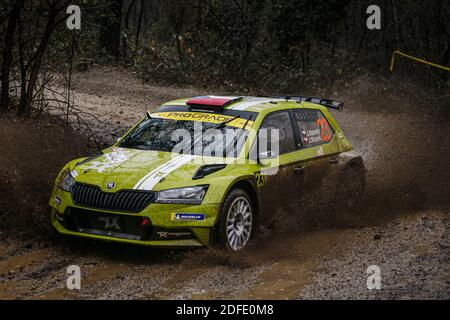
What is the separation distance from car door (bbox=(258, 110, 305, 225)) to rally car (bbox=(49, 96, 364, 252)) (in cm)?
1

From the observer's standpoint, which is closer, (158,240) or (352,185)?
(158,240)

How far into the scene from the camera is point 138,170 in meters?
7.53

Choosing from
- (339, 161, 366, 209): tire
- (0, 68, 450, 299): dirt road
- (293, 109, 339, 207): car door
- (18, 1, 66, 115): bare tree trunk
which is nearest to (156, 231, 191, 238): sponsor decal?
(0, 68, 450, 299): dirt road

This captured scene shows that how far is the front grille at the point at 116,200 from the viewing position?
7180mm

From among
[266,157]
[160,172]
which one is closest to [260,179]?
[266,157]

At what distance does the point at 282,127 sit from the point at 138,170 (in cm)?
222

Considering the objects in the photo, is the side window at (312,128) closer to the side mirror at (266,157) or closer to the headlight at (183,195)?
the side mirror at (266,157)

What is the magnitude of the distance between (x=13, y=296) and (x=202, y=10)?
1863 centimetres

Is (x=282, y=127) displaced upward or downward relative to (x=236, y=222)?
upward

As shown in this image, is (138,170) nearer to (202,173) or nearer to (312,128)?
(202,173)

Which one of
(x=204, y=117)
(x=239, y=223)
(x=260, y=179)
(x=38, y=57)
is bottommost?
(x=239, y=223)

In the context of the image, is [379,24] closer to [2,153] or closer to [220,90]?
[220,90]

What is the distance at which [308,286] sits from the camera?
6.50 m

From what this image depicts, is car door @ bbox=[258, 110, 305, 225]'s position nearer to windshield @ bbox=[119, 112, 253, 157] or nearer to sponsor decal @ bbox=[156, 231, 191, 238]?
windshield @ bbox=[119, 112, 253, 157]
